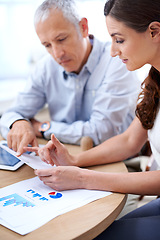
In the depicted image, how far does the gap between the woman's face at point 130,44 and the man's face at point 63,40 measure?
41cm

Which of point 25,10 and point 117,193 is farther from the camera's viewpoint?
point 25,10

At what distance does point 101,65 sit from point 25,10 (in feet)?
5.74

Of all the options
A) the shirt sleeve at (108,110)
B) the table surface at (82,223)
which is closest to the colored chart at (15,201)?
the table surface at (82,223)

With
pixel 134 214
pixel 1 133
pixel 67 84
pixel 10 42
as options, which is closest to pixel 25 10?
pixel 10 42

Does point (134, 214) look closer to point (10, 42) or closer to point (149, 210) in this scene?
point (149, 210)

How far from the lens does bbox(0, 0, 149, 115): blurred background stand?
303 centimetres

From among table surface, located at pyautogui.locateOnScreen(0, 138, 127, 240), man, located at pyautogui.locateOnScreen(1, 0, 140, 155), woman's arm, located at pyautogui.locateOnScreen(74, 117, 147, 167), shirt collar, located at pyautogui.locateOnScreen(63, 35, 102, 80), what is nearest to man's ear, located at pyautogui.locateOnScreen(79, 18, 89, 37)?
man, located at pyautogui.locateOnScreen(1, 0, 140, 155)

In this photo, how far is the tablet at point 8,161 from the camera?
1.34 m

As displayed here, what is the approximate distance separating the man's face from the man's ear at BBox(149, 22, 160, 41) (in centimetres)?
58

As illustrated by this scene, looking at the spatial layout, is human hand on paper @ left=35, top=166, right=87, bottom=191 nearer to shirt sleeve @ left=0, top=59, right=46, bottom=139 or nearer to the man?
the man

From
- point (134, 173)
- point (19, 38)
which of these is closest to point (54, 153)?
point (134, 173)

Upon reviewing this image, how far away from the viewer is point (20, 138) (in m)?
1.49

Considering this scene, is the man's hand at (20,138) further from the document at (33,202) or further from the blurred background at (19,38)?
the blurred background at (19,38)

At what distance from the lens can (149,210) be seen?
1366 mm
